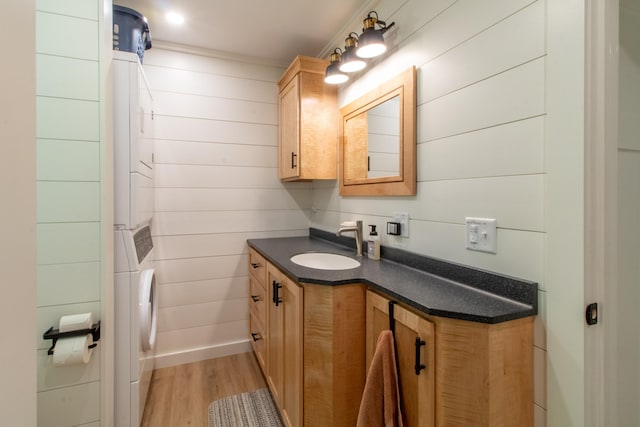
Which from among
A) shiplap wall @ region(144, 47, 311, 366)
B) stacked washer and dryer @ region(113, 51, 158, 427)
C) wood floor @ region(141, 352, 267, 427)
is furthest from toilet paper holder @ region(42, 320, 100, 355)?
shiplap wall @ region(144, 47, 311, 366)

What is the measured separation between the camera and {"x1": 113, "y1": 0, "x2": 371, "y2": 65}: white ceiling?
1877mm

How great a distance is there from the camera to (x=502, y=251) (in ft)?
3.57

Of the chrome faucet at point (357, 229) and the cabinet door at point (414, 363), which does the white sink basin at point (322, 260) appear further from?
the cabinet door at point (414, 363)

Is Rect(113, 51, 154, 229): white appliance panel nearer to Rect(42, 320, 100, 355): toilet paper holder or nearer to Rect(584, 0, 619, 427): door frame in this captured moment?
Rect(42, 320, 100, 355): toilet paper holder

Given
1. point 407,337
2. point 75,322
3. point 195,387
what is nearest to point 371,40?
point 407,337

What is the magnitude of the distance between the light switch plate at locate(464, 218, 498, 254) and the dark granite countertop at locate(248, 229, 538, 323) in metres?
0.09

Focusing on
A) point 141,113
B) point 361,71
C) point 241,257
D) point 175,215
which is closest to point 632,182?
point 361,71

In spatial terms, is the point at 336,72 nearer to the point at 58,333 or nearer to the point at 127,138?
the point at 127,138

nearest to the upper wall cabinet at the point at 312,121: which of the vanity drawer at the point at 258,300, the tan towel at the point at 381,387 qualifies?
the vanity drawer at the point at 258,300

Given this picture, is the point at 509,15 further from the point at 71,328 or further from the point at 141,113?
the point at 71,328

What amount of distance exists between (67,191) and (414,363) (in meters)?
1.59

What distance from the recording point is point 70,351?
4.15 ft

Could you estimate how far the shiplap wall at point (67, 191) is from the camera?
4.28 ft

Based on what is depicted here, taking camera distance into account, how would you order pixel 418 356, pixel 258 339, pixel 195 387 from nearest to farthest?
pixel 418 356, pixel 195 387, pixel 258 339
